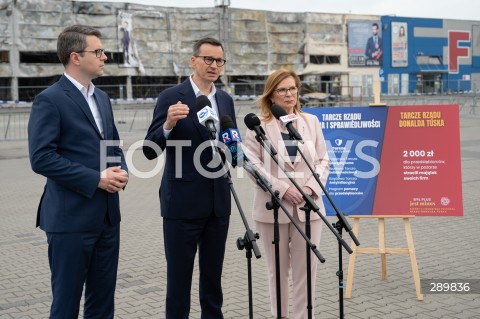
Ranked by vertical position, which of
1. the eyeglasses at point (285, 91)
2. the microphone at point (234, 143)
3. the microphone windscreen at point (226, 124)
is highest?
the eyeglasses at point (285, 91)

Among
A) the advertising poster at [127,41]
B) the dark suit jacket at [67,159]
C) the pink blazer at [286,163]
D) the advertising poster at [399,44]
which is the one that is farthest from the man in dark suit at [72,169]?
the advertising poster at [399,44]

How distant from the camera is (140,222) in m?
9.23

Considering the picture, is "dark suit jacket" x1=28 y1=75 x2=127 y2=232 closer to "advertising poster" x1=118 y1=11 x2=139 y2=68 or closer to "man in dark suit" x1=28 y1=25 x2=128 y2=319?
"man in dark suit" x1=28 y1=25 x2=128 y2=319

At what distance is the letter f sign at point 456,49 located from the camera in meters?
73.2

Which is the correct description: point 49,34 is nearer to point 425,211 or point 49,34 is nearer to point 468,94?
point 468,94

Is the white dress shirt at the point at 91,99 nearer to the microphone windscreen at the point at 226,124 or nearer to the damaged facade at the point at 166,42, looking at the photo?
the microphone windscreen at the point at 226,124

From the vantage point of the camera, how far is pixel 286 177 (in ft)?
15.1

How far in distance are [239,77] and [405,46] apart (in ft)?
64.8

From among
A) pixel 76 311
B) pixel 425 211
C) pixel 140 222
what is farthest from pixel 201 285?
pixel 140 222

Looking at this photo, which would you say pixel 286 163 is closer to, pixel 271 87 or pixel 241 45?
pixel 271 87

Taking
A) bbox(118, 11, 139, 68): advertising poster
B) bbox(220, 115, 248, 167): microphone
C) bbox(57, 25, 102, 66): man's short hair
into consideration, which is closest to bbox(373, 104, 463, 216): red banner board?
bbox(220, 115, 248, 167): microphone

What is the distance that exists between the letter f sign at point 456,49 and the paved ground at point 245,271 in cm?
6704

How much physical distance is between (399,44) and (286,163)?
68696 millimetres

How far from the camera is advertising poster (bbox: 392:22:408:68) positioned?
69750mm
